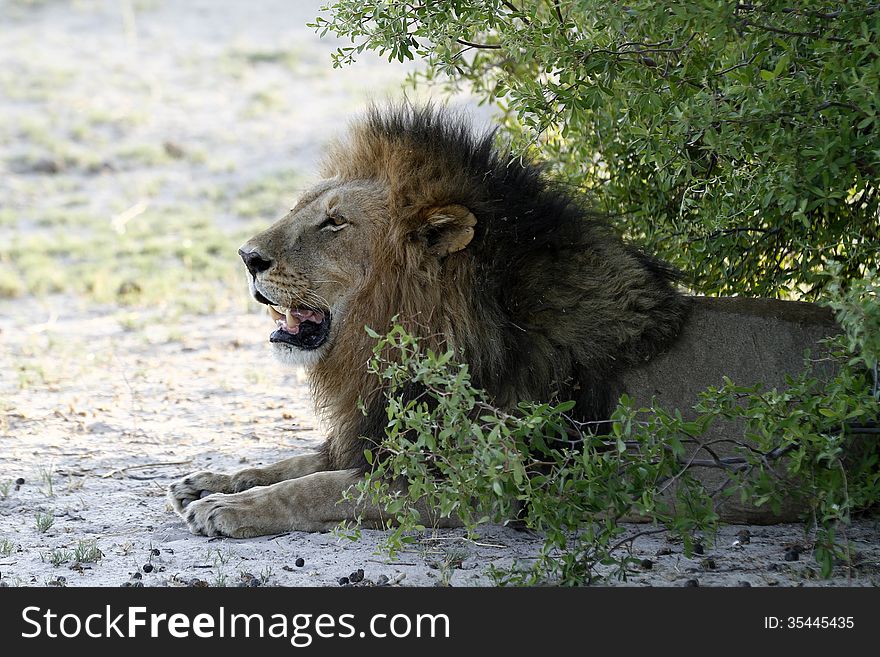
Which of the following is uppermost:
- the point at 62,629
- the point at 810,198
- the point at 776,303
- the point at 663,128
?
the point at 663,128

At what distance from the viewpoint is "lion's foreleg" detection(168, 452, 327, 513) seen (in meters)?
4.45

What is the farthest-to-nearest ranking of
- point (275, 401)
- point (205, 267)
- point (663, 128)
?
point (205, 267), point (275, 401), point (663, 128)

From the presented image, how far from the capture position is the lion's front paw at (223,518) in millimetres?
4073

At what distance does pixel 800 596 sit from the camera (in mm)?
3383

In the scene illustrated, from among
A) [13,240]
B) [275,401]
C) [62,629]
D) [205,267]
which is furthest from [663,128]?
[13,240]

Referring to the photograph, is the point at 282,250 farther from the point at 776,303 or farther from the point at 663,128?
the point at 776,303

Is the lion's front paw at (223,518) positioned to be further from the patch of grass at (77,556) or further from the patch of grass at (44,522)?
the patch of grass at (44,522)

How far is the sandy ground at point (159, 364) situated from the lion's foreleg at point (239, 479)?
128 millimetres

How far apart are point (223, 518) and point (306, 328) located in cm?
74

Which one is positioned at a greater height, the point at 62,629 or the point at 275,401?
the point at 275,401

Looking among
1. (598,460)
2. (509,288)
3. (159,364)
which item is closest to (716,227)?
(509,288)

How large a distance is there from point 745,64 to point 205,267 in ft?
21.6

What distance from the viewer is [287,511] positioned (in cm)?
411

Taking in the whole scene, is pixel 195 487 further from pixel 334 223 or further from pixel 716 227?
pixel 716 227
